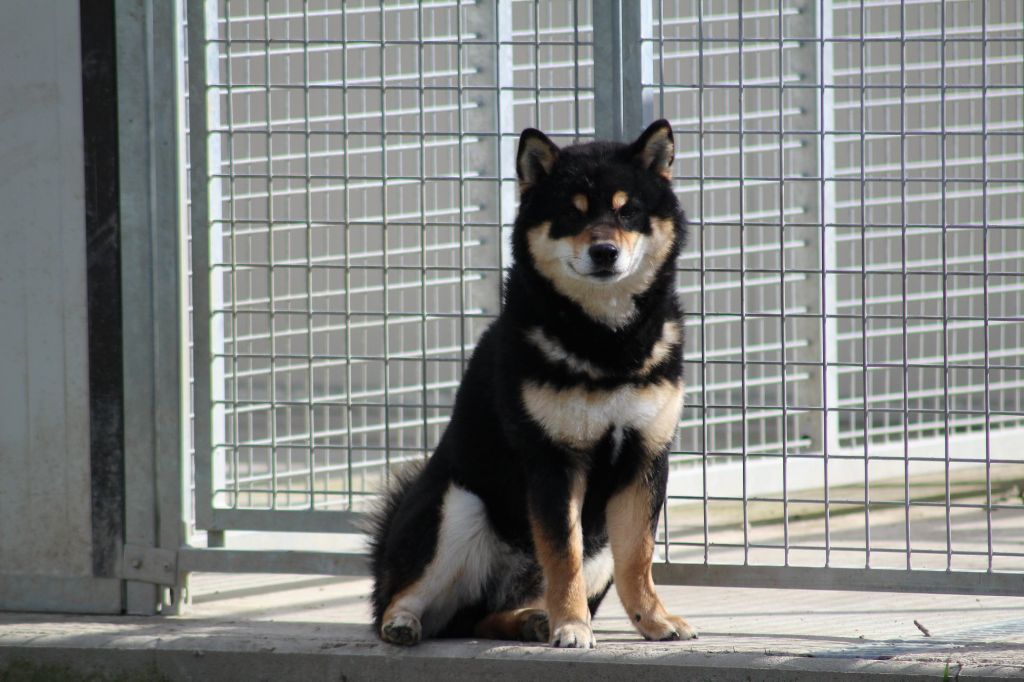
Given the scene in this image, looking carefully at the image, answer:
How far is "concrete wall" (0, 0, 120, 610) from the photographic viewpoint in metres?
4.07

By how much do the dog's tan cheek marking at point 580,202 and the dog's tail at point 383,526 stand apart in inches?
38.6

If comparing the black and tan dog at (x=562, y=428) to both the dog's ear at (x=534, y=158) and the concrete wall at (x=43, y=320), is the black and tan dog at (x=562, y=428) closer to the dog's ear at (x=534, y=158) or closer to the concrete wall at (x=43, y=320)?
the dog's ear at (x=534, y=158)

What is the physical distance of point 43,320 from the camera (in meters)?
4.14

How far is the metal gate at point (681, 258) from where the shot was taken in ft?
13.7

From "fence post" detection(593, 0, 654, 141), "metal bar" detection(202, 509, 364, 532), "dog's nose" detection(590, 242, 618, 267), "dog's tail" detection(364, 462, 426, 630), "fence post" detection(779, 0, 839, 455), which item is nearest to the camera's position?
"dog's nose" detection(590, 242, 618, 267)

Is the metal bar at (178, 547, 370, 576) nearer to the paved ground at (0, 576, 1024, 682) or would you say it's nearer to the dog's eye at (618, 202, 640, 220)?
the paved ground at (0, 576, 1024, 682)

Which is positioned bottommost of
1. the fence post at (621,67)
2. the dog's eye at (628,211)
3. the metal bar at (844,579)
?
the metal bar at (844,579)

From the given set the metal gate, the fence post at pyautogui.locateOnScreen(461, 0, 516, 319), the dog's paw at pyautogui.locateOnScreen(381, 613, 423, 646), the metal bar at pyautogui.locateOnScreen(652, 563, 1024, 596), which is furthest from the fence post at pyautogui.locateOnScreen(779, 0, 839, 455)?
the dog's paw at pyautogui.locateOnScreen(381, 613, 423, 646)

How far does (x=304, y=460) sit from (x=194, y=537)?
2543 mm

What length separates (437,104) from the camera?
6.47 meters

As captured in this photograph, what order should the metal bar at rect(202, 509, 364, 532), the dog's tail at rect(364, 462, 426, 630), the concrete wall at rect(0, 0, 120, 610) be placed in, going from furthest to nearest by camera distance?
the metal bar at rect(202, 509, 364, 532)
the concrete wall at rect(0, 0, 120, 610)
the dog's tail at rect(364, 462, 426, 630)

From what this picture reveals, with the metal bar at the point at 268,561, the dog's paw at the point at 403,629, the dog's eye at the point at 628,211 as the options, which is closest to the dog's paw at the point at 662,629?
the dog's paw at the point at 403,629

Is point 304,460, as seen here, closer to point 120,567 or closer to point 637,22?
point 120,567

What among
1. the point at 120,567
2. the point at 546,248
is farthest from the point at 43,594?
the point at 546,248
